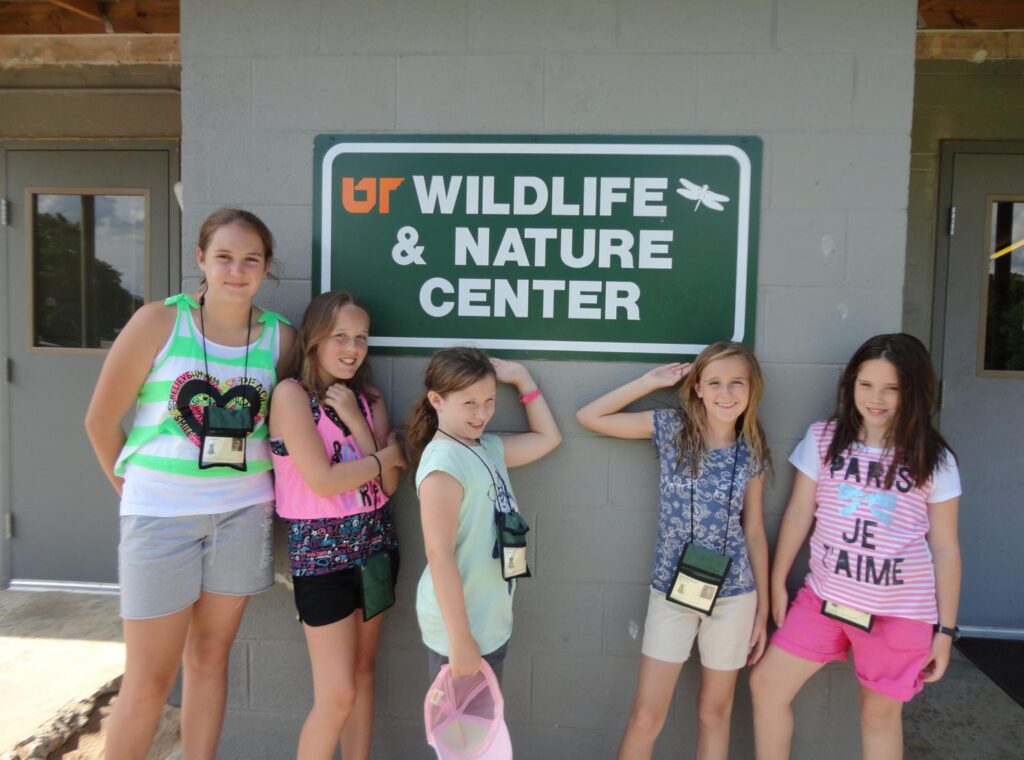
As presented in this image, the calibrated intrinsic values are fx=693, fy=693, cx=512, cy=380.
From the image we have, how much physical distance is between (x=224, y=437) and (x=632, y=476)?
1.31 m

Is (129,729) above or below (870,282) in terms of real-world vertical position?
below

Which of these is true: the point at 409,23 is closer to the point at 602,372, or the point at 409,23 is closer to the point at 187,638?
the point at 602,372

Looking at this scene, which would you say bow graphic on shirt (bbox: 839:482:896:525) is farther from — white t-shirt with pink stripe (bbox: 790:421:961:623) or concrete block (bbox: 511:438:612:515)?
concrete block (bbox: 511:438:612:515)

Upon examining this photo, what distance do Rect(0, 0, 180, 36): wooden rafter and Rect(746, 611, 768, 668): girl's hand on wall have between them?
3673mm

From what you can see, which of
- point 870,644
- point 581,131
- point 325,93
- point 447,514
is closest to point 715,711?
point 870,644

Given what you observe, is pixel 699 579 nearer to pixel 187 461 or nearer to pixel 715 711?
pixel 715 711

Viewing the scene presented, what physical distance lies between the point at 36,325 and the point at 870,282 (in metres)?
4.15

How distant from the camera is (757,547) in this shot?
86.4 inches

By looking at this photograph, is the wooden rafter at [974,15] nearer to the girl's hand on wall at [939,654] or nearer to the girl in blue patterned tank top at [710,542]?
the girl in blue patterned tank top at [710,542]

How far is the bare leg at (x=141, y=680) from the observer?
1912mm

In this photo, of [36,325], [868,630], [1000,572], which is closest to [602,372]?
[868,630]

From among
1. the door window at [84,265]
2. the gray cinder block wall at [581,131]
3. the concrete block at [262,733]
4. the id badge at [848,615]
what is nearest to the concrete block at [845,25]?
the gray cinder block wall at [581,131]

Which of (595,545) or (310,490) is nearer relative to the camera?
(310,490)

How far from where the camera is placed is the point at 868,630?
201 cm
